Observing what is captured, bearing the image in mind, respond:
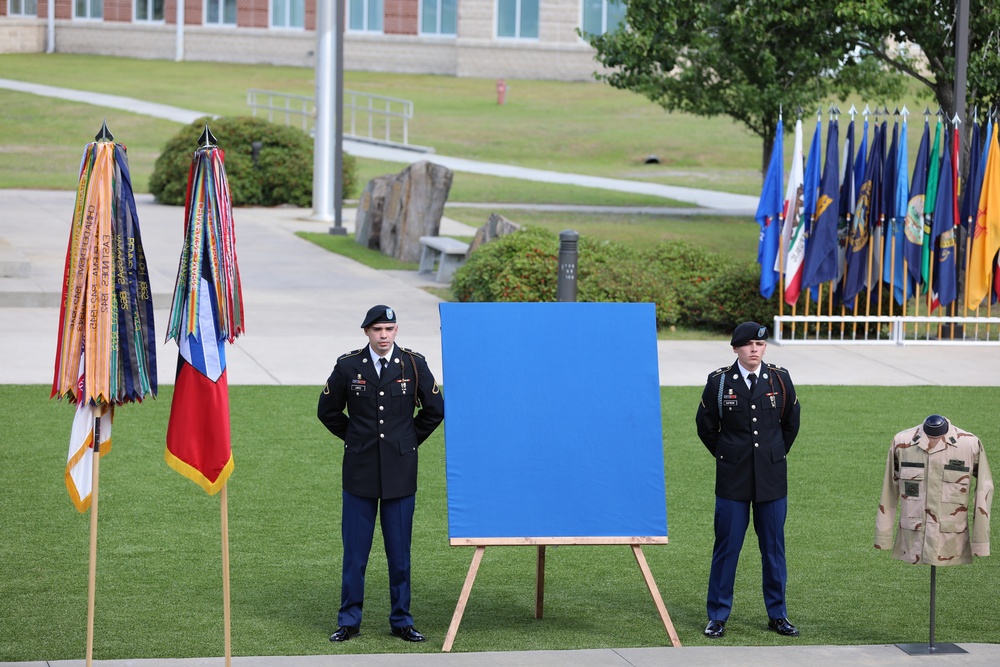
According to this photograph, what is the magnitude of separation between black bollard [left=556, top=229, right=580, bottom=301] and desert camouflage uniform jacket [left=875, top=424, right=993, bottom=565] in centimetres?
788

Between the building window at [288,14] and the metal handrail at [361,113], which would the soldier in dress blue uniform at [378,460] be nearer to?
the metal handrail at [361,113]

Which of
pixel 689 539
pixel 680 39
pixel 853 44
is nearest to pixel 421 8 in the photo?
pixel 680 39

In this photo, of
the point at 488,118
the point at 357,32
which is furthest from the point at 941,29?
the point at 357,32

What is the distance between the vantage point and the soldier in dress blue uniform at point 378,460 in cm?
716

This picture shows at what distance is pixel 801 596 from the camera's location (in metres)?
8.09

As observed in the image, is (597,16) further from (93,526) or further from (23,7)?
(93,526)

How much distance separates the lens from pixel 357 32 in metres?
64.7

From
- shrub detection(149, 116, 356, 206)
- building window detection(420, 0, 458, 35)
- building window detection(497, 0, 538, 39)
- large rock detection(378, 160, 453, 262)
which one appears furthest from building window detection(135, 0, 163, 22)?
large rock detection(378, 160, 453, 262)

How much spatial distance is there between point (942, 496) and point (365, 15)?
59893 millimetres

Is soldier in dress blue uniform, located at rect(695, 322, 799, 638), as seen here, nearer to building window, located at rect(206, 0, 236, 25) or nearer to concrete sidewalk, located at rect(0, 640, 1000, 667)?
concrete sidewalk, located at rect(0, 640, 1000, 667)

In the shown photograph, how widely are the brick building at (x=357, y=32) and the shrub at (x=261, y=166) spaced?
3235 cm

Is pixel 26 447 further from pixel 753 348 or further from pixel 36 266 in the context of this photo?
pixel 36 266

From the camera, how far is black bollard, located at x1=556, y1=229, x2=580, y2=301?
14.8 meters

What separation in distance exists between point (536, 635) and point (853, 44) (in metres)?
15.8
